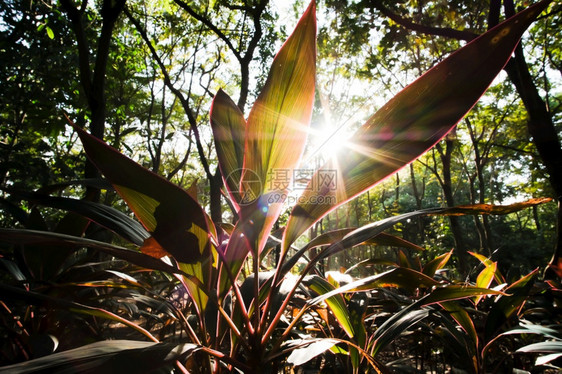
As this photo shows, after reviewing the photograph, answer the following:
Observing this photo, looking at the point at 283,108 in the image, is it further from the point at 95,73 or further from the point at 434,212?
the point at 95,73

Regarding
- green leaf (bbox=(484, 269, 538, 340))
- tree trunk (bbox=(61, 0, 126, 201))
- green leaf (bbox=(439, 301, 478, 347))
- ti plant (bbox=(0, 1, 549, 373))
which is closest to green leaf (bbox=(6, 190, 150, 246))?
ti plant (bbox=(0, 1, 549, 373))

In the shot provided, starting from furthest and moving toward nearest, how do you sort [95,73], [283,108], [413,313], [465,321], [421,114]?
1. [95,73]
2. [465,321]
3. [413,313]
4. [283,108]
5. [421,114]

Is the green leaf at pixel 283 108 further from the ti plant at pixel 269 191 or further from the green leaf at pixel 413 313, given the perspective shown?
the green leaf at pixel 413 313

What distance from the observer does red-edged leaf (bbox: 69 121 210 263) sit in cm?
41

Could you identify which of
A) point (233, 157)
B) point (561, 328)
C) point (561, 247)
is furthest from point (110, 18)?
point (561, 247)

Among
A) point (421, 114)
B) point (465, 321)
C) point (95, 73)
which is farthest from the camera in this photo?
point (95, 73)

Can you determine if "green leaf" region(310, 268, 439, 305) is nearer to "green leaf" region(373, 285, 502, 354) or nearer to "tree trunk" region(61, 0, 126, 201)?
"green leaf" region(373, 285, 502, 354)

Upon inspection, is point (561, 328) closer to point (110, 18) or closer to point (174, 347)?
point (174, 347)

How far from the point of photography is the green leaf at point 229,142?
58 centimetres

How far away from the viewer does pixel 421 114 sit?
429 millimetres

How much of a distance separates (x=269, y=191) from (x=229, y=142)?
0.46ft

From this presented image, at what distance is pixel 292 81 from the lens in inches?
20.7

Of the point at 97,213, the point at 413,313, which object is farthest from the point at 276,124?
the point at 413,313

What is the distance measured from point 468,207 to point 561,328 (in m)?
0.94
